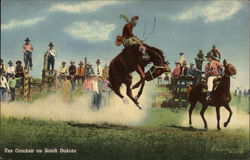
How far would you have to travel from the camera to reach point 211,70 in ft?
40.3

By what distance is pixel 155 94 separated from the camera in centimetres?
1222

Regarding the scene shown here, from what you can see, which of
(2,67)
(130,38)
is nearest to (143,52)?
(130,38)

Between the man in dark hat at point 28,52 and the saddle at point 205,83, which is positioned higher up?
the man in dark hat at point 28,52

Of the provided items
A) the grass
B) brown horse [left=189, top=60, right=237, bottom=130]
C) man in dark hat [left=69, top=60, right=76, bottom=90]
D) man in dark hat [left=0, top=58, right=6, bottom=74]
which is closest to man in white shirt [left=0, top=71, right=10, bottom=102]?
man in dark hat [left=0, top=58, right=6, bottom=74]

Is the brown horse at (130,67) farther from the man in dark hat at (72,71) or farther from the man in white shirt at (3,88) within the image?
the man in white shirt at (3,88)

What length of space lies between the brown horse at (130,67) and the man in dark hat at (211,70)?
1.00m

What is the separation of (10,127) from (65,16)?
2.83 m

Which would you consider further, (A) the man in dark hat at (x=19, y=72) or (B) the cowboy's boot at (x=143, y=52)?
(A) the man in dark hat at (x=19, y=72)

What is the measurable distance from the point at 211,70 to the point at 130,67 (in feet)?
6.02

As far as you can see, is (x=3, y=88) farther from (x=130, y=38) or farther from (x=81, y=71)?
(x=130, y=38)

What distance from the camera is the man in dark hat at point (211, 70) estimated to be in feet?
40.2

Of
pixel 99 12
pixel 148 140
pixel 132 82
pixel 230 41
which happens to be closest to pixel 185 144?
pixel 148 140

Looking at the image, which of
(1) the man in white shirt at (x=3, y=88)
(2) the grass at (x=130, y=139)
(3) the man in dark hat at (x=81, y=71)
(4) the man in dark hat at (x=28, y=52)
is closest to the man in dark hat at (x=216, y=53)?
(2) the grass at (x=130, y=139)

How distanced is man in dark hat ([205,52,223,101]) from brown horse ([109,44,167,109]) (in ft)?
3.28
